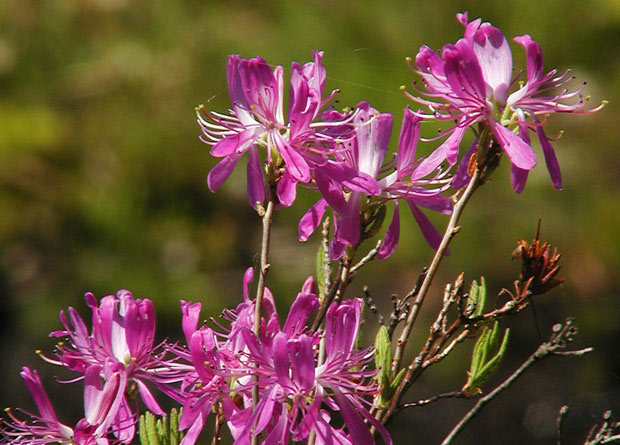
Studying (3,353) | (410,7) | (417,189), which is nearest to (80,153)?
(3,353)

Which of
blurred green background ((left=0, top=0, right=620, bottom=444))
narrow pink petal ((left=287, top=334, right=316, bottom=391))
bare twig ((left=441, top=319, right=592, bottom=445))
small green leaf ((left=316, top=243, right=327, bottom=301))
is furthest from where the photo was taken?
blurred green background ((left=0, top=0, right=620, bottom=444))

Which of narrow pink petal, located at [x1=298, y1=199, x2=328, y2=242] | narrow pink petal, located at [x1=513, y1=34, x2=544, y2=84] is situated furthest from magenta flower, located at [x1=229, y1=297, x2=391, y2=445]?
narrow pink petal, located at [x1=513, y1=34, x2=544, y2=84]

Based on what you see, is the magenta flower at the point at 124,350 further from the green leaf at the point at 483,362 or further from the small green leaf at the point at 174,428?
the green leaf at the point at 483,362

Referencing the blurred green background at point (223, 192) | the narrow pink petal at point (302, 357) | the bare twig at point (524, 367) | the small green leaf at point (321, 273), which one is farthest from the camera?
the blurred green background at point (223, 192)

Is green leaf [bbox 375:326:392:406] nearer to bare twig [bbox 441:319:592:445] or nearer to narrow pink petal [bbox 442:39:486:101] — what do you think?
bare twig [bbox 441:319:592:445]

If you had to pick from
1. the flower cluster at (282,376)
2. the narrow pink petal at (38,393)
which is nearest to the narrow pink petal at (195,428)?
the flower cluster at (282,376)

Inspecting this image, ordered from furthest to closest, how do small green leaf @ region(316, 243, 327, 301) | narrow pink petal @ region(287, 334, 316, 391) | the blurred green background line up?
the blurred green background
small green leaf @ region(316, 243, 327, 301)
narrow pink petal @ region(287, 334, 316, 391)

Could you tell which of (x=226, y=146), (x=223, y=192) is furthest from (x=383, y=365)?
(x=223, y=192)
